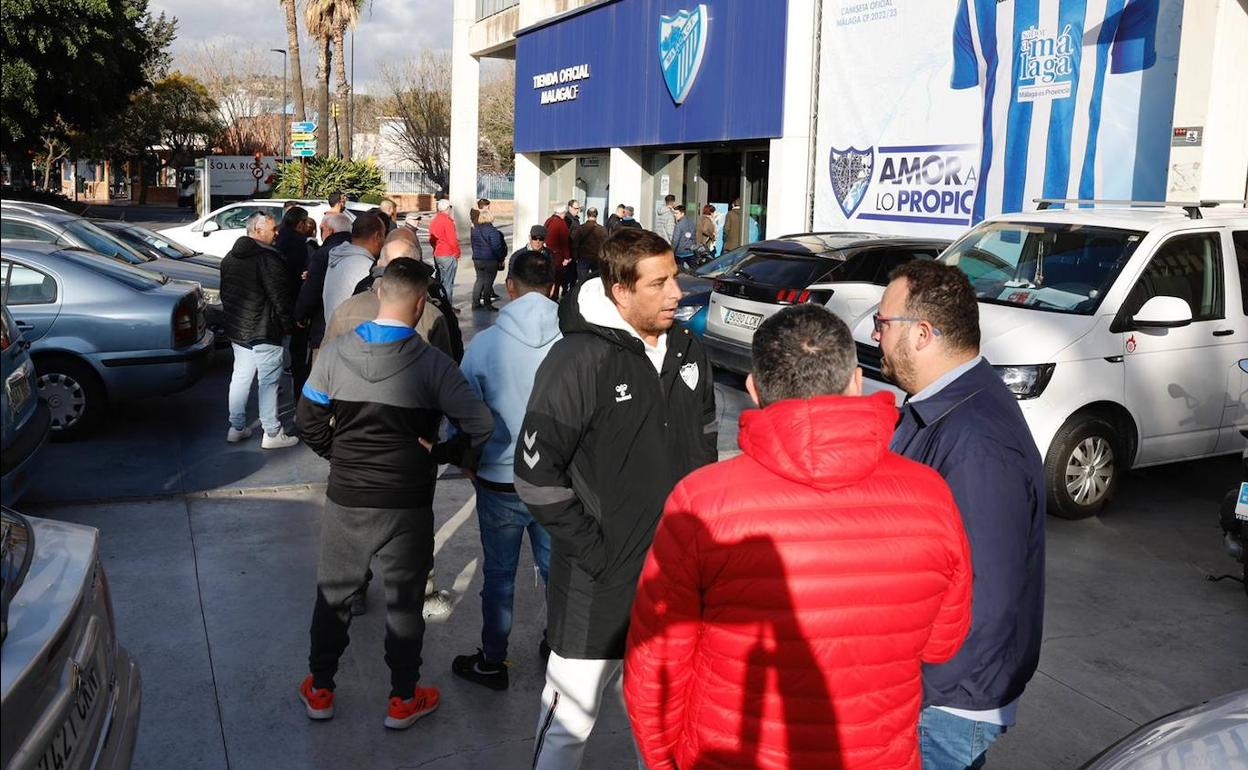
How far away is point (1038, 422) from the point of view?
6.74 meters

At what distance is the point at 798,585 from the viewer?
2.16 meters

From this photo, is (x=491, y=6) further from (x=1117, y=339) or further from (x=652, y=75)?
(x=1117, y=339)

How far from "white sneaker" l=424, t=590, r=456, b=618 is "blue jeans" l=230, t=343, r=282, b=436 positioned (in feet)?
11.0

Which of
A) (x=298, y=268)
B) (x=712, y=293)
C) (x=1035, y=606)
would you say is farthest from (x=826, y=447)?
(x=298, y=268)

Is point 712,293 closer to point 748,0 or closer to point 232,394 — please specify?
point 232,394

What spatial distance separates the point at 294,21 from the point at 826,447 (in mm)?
43493

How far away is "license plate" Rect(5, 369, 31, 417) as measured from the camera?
17.9 feet

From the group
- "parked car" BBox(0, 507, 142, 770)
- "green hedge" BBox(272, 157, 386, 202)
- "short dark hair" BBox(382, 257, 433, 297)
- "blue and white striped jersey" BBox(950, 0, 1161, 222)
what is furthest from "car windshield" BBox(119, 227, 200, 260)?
"green hedge" BBox(272, 157, 386, 202)

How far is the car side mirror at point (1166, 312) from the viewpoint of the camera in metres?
6.72

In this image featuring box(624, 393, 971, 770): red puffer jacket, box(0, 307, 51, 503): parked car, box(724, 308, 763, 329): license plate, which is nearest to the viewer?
box(624, 393, 971, 770): red puffer jacket

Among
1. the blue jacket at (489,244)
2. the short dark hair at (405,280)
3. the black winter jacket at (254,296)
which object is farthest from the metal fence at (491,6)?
the short dark hair at (405,280)

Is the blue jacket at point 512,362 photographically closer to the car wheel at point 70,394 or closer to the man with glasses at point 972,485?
the man with glasses at point 972,485

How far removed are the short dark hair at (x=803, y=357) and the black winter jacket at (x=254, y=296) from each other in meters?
6.44

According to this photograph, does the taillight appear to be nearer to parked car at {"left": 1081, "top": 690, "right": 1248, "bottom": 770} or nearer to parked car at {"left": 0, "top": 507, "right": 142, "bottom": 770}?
parked car at {"left": 0, "top": 507, "right": 142, "bottom": 770}
